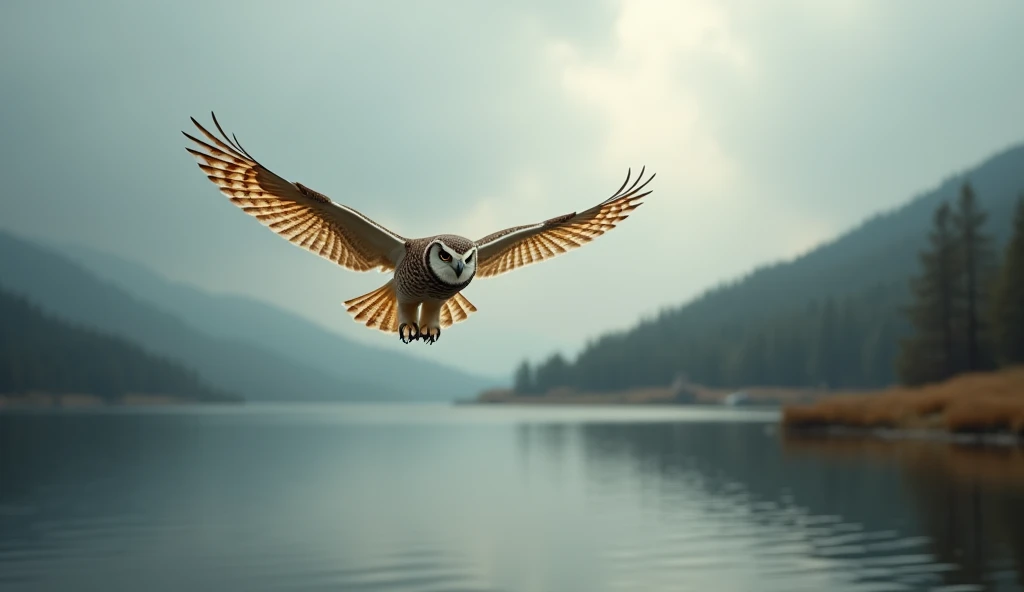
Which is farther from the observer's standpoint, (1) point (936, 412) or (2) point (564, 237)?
(1) point (936, 412)

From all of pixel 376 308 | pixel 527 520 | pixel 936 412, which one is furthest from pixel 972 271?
pixel 376 308

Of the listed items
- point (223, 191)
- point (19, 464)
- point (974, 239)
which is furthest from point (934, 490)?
point (19, 464)

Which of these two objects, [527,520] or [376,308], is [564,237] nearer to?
[376,308]

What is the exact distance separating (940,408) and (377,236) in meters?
75.0

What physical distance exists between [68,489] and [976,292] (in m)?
72.3

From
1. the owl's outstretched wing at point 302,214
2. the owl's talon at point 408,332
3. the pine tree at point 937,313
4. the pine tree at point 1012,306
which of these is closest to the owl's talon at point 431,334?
the owl's talon at point 408,332

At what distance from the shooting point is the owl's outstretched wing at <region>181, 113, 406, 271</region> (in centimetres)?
588

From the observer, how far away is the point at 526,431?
119 meters

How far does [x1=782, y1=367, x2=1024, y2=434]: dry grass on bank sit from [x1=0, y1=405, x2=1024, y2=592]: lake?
2201mm

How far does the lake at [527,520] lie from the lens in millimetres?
34375

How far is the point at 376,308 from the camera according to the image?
650 cm

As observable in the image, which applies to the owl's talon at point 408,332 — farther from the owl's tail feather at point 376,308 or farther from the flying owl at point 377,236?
the owl's tail feather at point 376,308

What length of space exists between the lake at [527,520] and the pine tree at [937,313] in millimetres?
12506

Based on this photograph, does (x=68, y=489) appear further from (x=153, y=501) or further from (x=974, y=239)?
(x=974, y=239)
